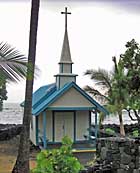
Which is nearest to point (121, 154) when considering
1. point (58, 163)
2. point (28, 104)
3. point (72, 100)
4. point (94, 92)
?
point (58, 163)

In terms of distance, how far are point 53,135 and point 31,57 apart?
33.6ft

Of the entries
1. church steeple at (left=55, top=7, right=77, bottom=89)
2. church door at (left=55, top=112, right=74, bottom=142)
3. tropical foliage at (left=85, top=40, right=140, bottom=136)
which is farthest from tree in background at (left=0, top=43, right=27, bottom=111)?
church door at (left=55, top=112, right=74, bottom=142)

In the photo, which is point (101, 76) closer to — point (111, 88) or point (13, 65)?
point (111, 88)

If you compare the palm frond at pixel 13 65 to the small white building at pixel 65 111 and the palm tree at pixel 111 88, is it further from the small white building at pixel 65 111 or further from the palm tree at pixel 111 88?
the palm tree at pixel 111 88

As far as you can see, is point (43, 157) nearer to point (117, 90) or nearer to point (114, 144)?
point (114, 144)

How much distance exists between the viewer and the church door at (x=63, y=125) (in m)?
21.3

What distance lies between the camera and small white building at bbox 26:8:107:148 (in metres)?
20.1

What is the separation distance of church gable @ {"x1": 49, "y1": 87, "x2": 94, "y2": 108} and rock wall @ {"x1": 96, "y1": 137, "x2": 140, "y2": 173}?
1013cm

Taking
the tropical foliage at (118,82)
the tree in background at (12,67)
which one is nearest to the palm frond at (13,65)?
the tree in background at (12,67)

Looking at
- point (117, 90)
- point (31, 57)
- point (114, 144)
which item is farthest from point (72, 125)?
point (114, 144)

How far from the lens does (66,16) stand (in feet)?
72.0

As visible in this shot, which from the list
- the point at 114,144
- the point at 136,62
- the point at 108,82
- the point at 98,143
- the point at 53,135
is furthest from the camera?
the point at 108,82

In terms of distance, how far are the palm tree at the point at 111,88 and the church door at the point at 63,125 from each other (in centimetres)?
209

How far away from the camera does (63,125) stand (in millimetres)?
21453
